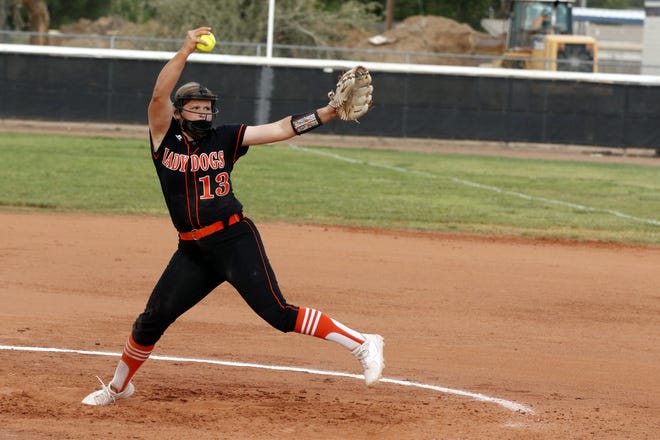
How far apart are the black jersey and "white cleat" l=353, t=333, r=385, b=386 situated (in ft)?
3.81

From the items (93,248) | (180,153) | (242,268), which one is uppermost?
(180,153)

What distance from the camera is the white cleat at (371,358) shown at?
6.53 m

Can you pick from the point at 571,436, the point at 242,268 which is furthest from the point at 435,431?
the point at 242,268

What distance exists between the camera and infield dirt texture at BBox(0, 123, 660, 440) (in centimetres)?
649

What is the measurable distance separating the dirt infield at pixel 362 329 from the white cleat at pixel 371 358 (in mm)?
261

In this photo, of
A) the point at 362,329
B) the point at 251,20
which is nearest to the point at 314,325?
the point at 362,329

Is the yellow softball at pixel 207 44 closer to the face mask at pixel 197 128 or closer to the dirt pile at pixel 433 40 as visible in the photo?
the face mask at pixel 197 128

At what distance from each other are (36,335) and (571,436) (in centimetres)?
443

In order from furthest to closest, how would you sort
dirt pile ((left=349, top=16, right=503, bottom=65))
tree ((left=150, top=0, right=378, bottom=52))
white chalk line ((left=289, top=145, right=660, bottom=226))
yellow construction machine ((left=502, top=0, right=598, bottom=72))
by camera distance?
dirt pile ((left=349, top=16, right=503, bottom=65))
tree ((left=150, top=0, right=378, bottom=52))
yellow construction machine ((left=502, top=0, right=598, bottom=72))
white chalk line ((left=289, top=145, right=660, bottom=226))

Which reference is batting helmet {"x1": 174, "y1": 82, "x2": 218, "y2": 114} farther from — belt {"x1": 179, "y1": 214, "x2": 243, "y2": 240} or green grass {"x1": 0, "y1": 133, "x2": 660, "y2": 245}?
green grass {"x1": 0, "y1": 133, "x2": 660, "y2": 245}

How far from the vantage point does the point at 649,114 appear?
103ft

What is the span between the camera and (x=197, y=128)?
6414 millimetres

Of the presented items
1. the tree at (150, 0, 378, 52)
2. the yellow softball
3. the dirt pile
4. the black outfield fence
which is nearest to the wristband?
the yellow softball

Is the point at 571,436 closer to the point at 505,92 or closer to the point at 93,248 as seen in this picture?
the point at 93,248
